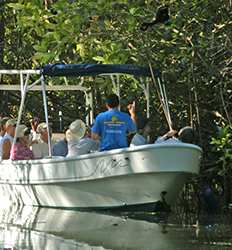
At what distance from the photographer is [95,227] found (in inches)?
502

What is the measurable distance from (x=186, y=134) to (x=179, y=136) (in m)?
0.13

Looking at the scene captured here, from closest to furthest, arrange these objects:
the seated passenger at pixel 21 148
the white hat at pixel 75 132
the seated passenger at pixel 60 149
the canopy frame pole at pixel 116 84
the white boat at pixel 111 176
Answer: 1. the white boat at pixel 111 176
2. the white hat at pixel 75 132
3. the seated passenger at pixel 21 148
4. the seated passenger at pixel 60 149
5. the canopy frame pole at pixel 116 84

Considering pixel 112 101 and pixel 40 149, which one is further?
pixel 40 149

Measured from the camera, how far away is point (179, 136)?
15.1 m

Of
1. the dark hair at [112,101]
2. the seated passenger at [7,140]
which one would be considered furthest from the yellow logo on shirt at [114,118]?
the seated passenger at [7,140]

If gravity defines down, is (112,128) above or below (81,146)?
above

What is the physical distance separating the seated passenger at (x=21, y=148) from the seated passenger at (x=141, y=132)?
2.25m

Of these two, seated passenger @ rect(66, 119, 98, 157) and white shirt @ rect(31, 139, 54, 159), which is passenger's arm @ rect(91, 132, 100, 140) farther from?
white shirt @ rect(31, 139, 54, 159)

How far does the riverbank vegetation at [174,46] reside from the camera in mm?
14547

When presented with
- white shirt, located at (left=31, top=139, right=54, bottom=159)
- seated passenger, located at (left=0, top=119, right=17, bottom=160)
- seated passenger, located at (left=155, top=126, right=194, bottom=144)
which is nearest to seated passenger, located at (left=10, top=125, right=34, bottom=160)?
white shirt, located at (left=31, top=139, right=54, bottom=159)

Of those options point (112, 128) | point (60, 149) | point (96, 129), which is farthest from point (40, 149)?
point (112, 128)

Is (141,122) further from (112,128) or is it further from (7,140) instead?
(7,140)

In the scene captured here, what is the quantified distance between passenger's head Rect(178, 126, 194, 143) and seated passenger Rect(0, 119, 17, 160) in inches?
132

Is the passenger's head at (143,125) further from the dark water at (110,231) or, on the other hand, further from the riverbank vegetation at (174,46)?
the dark water at (110,231)
